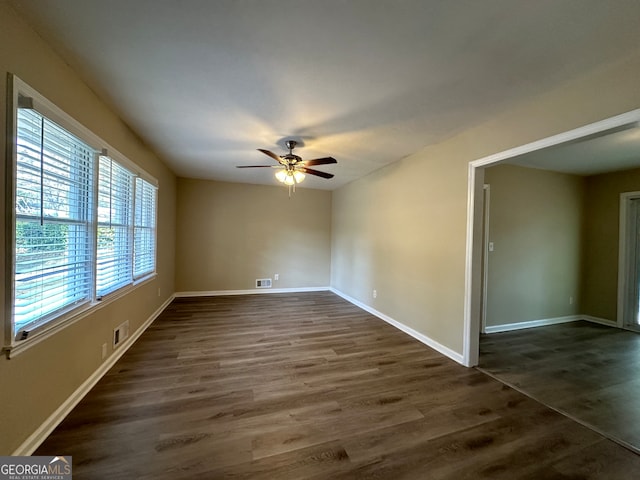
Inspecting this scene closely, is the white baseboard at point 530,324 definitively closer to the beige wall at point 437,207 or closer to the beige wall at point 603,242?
the beige wall at point 603,242

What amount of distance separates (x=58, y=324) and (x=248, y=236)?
13.3 ft

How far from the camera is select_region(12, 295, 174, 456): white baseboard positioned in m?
1.45

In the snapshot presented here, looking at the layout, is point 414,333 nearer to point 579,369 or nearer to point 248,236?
point 579,369

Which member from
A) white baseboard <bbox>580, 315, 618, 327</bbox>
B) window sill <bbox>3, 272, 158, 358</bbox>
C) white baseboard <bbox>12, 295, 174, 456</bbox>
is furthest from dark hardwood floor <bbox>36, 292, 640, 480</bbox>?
white baseboard <bbox>580, 315, 618, 327</bbox>

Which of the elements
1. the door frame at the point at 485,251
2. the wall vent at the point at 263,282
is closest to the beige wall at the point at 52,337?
the wall vent at the point at 263,282

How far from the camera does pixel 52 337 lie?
1.64 m

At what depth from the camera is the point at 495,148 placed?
236cm

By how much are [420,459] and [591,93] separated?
108 inches

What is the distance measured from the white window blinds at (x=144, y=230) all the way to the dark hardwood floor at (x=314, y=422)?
109cm

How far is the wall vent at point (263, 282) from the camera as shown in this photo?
5.73 m

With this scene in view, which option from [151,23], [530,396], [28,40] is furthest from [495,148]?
[28,40]

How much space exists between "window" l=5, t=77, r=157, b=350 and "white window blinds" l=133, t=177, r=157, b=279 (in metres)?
0.56

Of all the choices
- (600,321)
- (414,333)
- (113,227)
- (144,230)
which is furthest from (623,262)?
(144,230)

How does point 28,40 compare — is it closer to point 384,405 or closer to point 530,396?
point 384,405
